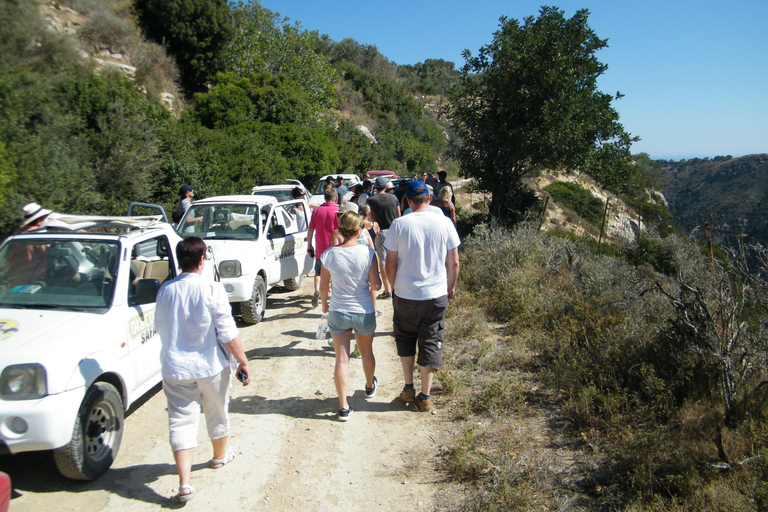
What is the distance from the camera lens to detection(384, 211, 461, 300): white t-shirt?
4664 mm

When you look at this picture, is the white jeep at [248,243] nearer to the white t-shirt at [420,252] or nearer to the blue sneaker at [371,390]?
the blue sneaker at [371,390]

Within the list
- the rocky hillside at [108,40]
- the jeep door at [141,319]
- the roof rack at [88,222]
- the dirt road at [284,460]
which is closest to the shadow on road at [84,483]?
the dirt road at [284,460]

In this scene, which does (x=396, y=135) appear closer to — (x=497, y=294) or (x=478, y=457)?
(x=497, y=294)

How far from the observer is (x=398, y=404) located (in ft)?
17.2

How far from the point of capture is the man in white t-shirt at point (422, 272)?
4.67 m

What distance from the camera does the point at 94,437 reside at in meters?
3.82

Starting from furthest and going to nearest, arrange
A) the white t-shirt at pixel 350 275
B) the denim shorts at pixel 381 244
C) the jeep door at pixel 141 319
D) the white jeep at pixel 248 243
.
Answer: the denim shorts at pixel 381 244 → the white jeep at pixel 248 243 → the white t-shirt at pixel 350 275 → the jeep door at pixel 141 319

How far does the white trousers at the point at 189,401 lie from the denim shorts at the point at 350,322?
3.86ft

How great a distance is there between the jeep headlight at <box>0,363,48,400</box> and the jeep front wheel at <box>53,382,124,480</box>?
33 centimetres

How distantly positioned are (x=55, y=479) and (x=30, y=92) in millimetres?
10635

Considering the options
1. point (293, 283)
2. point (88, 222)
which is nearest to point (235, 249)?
point (293, 283)

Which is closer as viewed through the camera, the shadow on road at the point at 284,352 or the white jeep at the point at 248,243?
the shadow on road at the point at 284,352

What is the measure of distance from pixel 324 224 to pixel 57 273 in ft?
11.6

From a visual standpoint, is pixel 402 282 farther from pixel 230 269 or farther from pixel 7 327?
pixel 230 269
